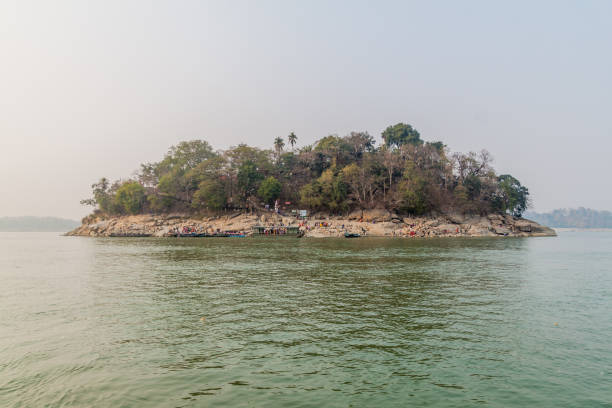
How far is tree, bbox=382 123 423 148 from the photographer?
4911 inches

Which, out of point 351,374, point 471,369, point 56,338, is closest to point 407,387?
point 351,374

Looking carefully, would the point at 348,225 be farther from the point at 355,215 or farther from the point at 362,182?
the point at 362,182

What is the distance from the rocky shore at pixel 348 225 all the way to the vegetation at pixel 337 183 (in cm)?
319


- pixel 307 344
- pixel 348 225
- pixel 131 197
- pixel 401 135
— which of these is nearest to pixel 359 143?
pixel 401 135

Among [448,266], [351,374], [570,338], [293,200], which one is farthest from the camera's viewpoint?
[293,200]

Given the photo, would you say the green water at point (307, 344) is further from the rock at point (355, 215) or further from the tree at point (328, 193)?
the tree at point (328, 193)

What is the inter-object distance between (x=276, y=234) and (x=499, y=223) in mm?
61501

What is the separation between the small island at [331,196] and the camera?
99938 mm

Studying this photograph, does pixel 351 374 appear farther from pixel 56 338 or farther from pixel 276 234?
pixel 276 234

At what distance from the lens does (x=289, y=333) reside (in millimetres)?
13820

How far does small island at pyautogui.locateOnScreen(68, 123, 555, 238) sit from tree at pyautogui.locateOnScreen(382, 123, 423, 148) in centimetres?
163

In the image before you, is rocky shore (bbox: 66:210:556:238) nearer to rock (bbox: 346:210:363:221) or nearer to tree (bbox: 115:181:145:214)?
rock (bbox: 346:210:363:221)

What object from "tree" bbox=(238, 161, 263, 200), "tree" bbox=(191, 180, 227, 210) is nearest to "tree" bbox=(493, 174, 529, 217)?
"tree" bbox=(238, 161, 263, 200)

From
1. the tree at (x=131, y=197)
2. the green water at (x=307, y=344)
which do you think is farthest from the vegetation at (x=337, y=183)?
the green water at (x=307, y=344)
